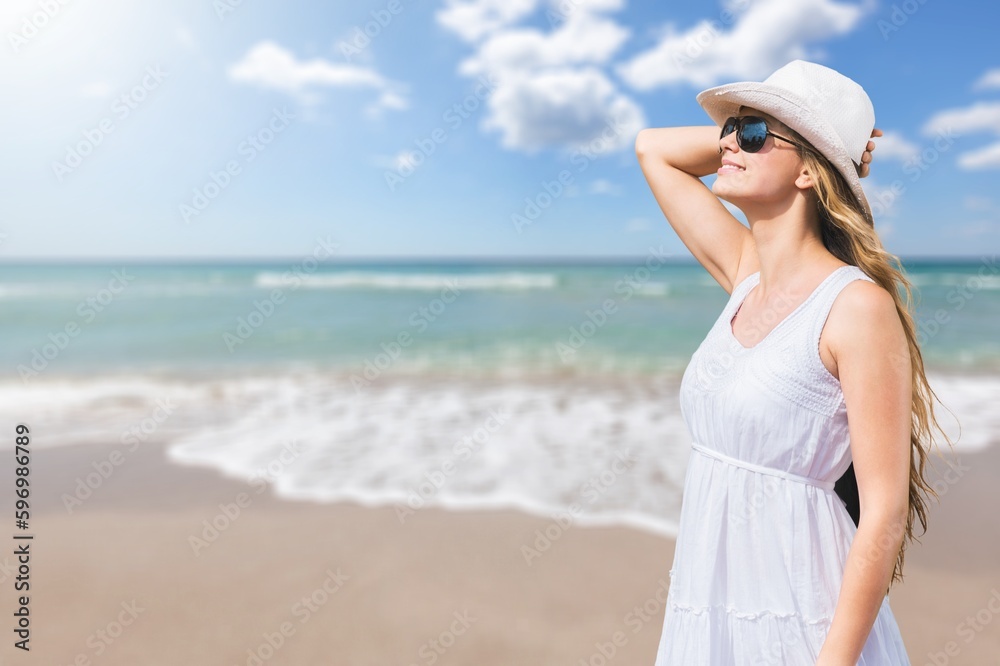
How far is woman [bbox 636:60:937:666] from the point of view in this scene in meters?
1.39

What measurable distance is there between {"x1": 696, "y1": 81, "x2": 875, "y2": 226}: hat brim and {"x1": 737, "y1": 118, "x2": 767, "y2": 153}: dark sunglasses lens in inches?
1.3

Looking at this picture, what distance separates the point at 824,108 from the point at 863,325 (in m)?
0.52

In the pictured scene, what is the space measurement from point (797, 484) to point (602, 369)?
9671 millimetres

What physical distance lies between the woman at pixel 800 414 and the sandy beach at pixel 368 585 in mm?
2232

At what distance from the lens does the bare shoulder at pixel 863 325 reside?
137 centimetres

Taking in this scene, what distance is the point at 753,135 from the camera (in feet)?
5.47

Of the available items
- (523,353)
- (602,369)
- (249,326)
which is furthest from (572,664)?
(249,326)

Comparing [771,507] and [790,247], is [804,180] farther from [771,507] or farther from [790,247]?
[771,507]
